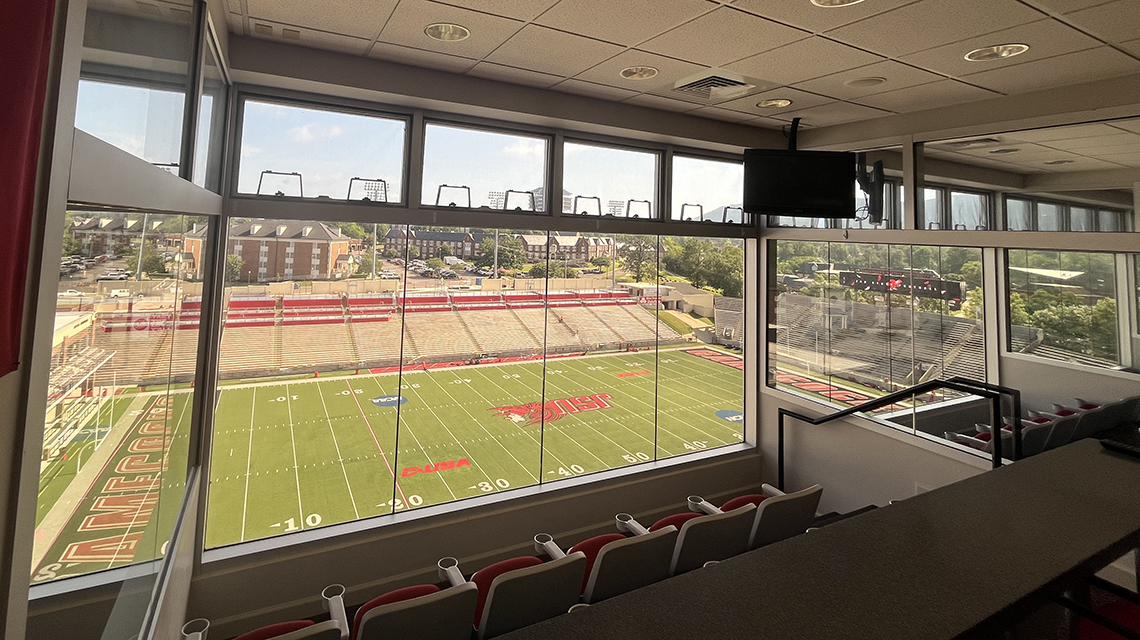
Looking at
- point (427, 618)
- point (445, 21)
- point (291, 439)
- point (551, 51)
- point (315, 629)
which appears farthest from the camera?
point (291, 439)

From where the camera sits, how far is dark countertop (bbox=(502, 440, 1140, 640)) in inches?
33.7

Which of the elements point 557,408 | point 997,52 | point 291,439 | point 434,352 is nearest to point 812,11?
point 997,52

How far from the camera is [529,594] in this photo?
2537 mm

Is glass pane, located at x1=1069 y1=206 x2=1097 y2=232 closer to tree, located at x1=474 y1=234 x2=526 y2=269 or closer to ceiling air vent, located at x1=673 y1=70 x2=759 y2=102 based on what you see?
ceiling air vent, located at x1=673 y1=70 x2=759 y2=102

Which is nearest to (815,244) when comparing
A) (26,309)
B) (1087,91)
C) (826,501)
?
(1087,91)

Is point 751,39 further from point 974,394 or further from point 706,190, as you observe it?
point 974,394

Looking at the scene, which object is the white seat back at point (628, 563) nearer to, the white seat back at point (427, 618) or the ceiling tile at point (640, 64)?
the white seat back at point (427, 618)

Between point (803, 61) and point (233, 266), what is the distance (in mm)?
4483

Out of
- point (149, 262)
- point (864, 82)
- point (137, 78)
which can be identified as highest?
point (864, 82)

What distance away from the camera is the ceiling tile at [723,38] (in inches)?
117

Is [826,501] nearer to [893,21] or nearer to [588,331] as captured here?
[588,331]

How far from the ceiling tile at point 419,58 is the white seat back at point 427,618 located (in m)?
3.47

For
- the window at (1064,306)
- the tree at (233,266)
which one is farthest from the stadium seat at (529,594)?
the window at (1064,306)

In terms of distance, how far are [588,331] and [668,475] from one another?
7.64 ft
